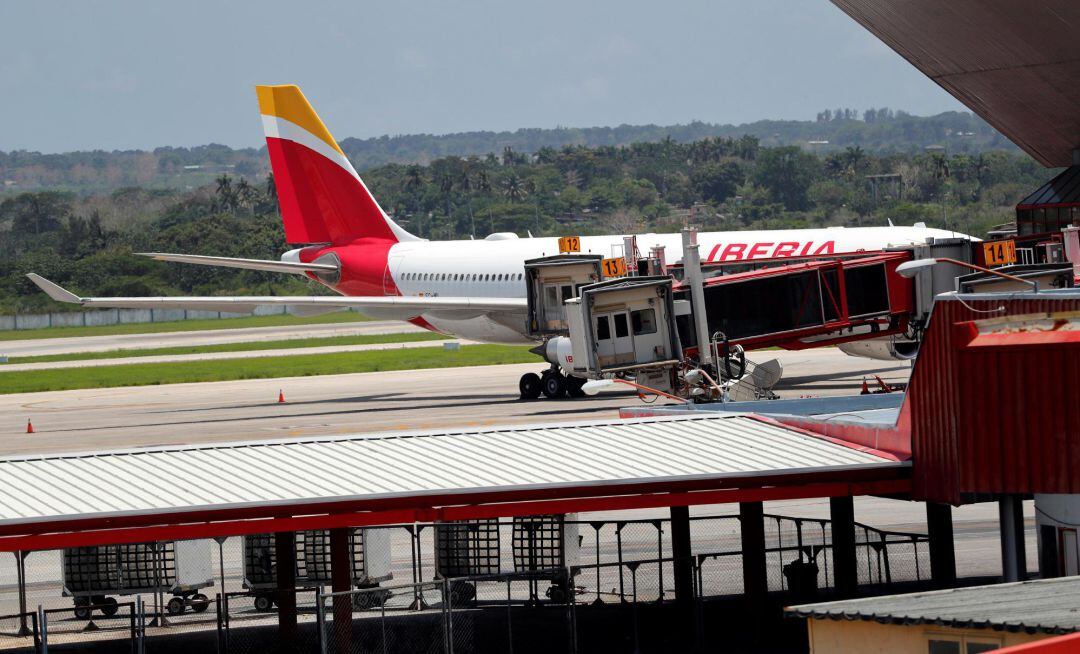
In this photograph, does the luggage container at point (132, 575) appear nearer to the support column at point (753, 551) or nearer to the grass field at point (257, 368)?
the support column at point (753, 551)

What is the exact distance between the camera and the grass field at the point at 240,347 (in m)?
87.2

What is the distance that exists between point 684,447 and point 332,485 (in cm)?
453

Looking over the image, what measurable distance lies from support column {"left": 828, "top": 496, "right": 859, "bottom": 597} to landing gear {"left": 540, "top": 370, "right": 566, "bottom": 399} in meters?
26.1

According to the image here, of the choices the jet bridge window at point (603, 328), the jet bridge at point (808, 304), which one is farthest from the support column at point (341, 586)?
the jet bridge at point (808, 304)

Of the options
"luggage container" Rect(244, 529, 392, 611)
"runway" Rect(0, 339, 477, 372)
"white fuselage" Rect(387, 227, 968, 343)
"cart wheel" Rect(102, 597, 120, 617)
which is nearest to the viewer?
"cart wheel" Rect(102, 597, 120, 617)

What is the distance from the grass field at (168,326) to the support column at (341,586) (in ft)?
344

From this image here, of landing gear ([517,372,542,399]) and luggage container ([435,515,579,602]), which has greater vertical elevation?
landing gear ([517,372,542,399])

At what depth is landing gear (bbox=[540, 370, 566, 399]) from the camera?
4662 cm

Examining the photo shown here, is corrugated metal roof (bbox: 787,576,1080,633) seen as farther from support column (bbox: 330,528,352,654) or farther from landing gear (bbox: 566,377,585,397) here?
landing gear (bbox: 566,377,585,397)

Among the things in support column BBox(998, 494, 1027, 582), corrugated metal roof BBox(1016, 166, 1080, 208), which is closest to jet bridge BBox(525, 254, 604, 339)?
corrugated metal roof BBox(1016, 166, 1080, 208)

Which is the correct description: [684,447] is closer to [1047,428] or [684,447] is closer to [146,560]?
[1047,428]

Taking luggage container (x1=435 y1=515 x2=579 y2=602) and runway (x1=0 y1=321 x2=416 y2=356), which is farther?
runway (x1=0 y1=321 x2=416 y2=356)

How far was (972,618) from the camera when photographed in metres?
12.1

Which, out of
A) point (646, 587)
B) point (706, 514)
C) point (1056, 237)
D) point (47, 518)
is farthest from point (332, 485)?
point (1056, 237)
